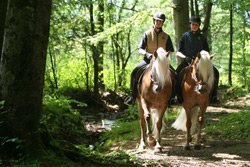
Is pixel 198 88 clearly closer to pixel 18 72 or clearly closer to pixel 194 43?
pixel 194 43

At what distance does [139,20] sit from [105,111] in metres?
5.74

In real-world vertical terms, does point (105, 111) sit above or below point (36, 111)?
below

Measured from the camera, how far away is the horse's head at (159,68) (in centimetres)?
535

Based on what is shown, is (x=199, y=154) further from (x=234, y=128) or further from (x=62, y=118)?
(x=62, y=118)

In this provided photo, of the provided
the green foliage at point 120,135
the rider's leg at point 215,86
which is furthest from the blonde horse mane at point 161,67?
the green foliage at point 120,135

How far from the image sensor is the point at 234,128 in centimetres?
736

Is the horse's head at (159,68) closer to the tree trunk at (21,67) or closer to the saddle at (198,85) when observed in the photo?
the saddle at (198,85)

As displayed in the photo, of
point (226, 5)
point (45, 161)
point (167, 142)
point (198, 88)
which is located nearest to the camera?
point (45, 161)

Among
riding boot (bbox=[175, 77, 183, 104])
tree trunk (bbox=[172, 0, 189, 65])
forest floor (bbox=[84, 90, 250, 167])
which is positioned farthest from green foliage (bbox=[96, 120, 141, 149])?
tree trunk (bbox=[172, 0, 189, 65])

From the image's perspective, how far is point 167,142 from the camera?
275 inches

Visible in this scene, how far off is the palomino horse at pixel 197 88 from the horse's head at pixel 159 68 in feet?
2.39

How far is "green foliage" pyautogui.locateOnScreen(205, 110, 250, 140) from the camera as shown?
6859 mm

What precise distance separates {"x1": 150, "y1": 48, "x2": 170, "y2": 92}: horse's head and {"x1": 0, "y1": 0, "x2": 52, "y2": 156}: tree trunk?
2.76 meters

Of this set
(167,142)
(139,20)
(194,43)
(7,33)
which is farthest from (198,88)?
(139,20)
